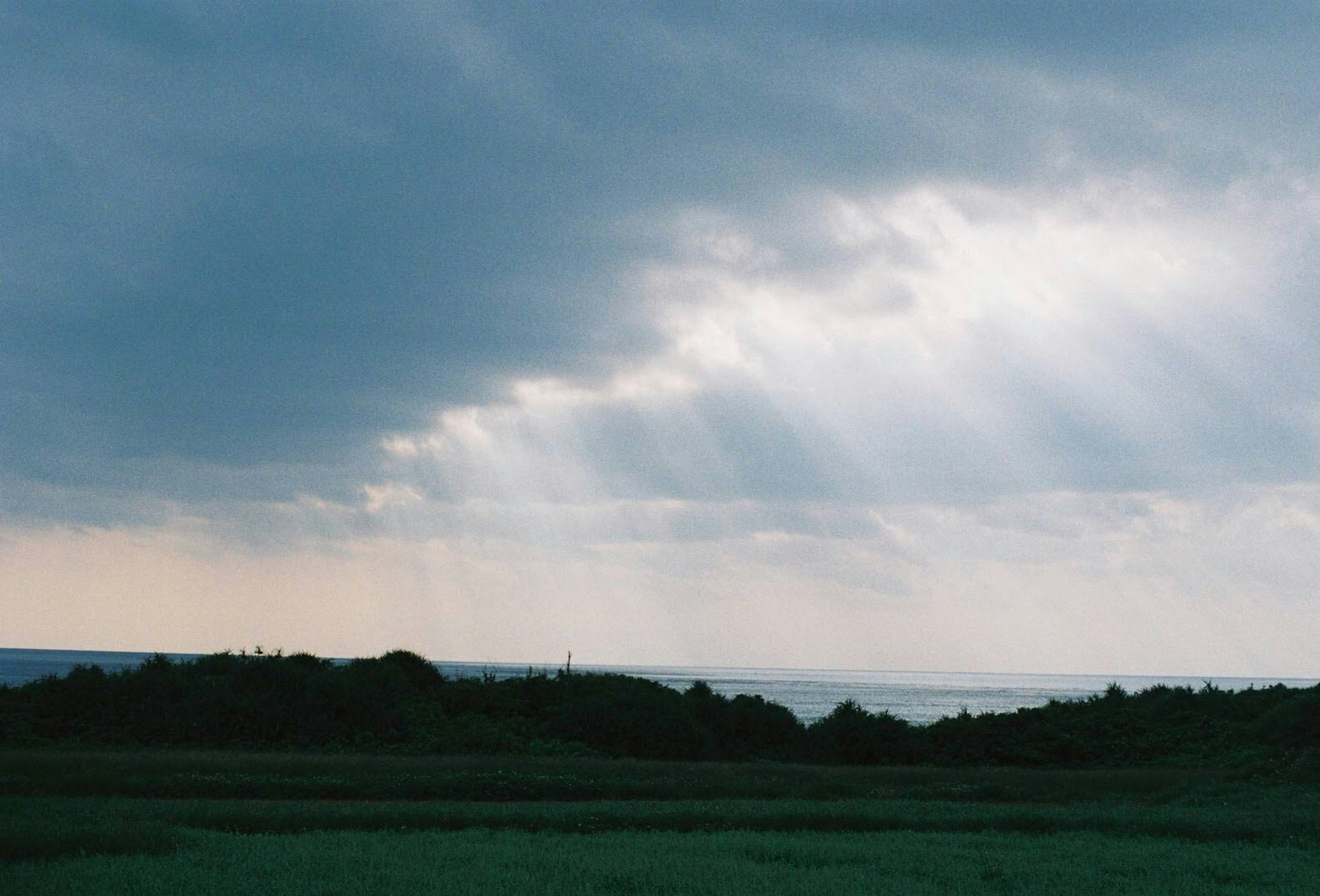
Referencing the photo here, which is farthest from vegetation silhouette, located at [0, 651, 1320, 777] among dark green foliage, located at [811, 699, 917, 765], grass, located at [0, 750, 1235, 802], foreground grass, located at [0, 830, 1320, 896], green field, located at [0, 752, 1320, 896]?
foreground grass, located at [0, 830, 1320, 896]

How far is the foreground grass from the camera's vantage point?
50.6 feet

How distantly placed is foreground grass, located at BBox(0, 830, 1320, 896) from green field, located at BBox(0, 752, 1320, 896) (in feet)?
0.20

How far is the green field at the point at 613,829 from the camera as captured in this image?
1633cm

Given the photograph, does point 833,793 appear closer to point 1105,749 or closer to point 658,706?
point 658,706

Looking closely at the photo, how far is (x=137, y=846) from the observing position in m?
17.7

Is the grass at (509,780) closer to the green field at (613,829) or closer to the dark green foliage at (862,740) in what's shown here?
the green field at (613,829)

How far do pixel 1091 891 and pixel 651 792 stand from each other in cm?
1363

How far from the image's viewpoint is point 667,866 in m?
17.4

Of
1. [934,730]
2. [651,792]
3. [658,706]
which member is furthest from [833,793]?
[934,730]

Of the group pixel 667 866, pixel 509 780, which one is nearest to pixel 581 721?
pixel 509 780

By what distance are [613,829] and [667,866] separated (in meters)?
5.46

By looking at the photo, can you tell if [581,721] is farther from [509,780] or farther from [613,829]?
[613,829]

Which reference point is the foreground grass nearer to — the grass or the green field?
the green field

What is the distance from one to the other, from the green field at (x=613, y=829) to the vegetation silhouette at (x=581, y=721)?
6.15m
